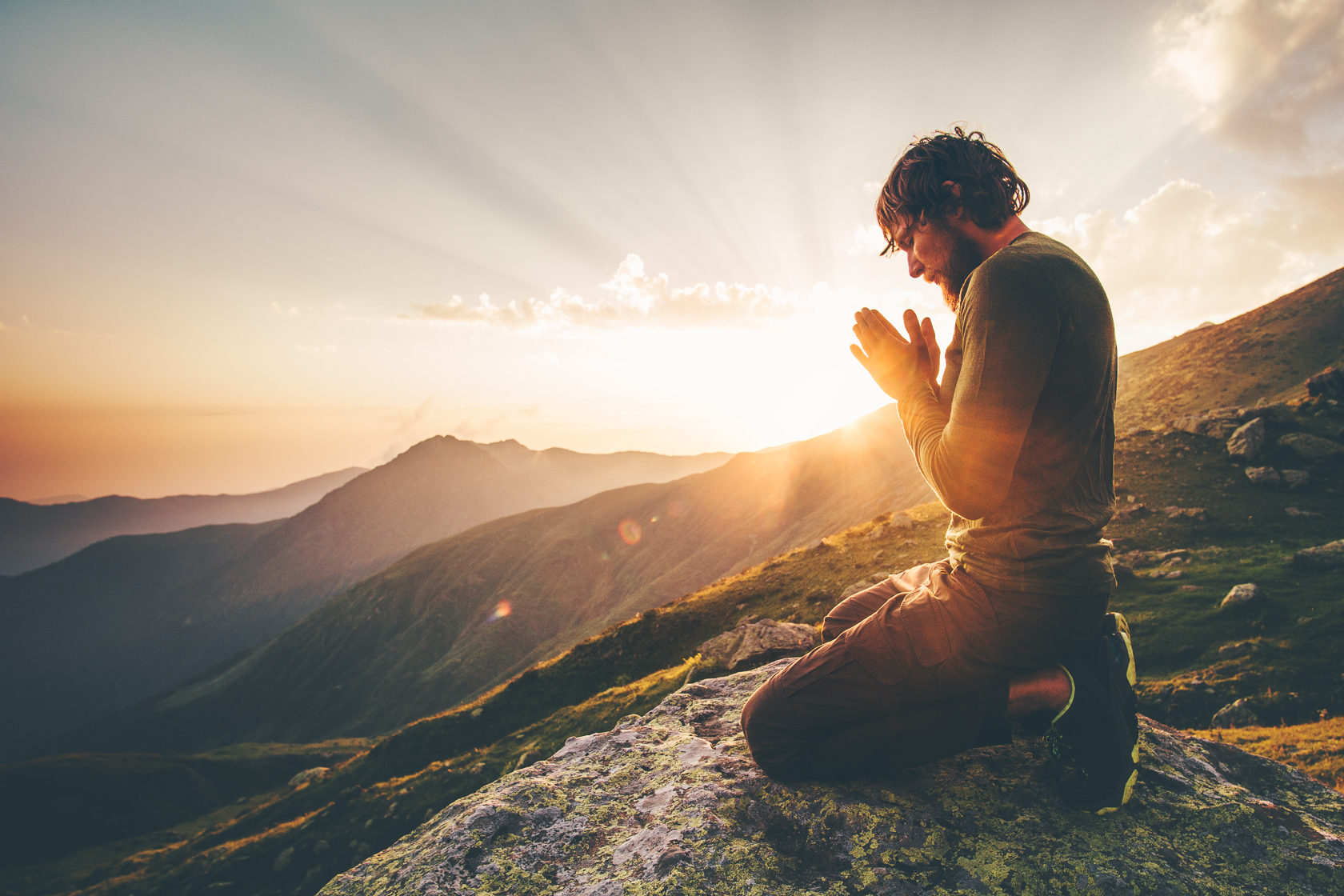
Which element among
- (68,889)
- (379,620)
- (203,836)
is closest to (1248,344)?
(203,836)

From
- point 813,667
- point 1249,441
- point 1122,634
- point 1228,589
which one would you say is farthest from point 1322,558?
point 813,667

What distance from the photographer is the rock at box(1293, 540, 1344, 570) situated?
55.8 feet

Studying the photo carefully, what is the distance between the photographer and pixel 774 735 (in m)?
3.88

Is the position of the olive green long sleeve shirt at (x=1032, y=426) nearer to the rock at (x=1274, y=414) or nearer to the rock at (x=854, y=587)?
the rock at (x=854, y=587)

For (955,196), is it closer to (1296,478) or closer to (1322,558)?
(1322,558)

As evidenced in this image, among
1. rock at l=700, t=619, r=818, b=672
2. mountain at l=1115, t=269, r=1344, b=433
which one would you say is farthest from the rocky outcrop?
mountain at l=1115, t=269, r=1344, b=433

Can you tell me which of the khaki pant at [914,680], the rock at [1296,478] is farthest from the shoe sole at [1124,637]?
the rock at [1296,478]

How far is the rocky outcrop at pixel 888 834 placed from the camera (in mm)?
3107

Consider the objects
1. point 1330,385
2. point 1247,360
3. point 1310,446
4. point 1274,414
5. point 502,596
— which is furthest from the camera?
point 502,596

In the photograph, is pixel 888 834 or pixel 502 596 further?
pixel 502 596

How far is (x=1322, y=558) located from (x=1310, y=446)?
11.2 m

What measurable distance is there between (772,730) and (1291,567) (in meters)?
24.5

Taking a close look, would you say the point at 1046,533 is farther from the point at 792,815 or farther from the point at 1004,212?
the point at 792,815

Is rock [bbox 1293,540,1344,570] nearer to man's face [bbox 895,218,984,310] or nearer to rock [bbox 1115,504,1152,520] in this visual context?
rock [bbox 1115,504,1152,520]
